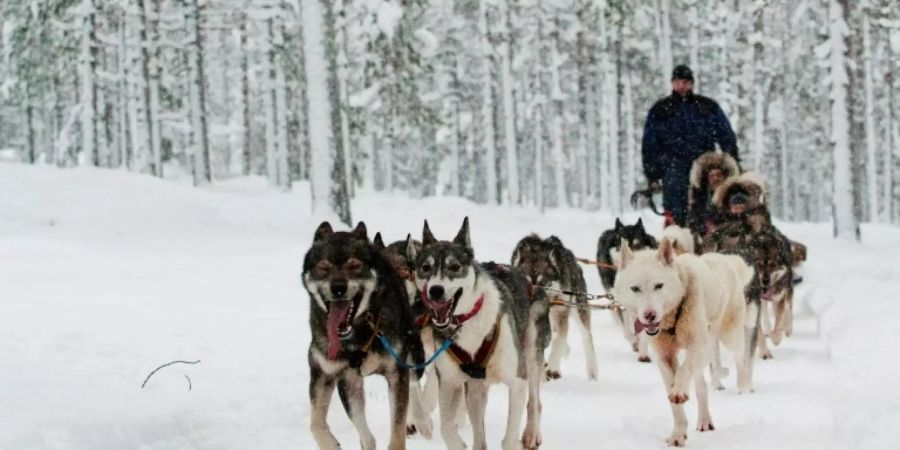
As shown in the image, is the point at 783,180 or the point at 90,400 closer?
the point at 90,400

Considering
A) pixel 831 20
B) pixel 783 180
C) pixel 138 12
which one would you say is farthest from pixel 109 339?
pixel 783 180

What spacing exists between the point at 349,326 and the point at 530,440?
5.24 feet

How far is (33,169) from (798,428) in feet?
60.8

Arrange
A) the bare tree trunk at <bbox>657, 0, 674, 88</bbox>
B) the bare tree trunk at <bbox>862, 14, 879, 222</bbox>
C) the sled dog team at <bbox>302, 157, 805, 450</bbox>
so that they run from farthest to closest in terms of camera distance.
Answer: the bare tree trunk at <bbox>862, 14, 879, 222</bbox> → the bare tree trunk at <bbox>657, 0, 674, 88</bbox> → the sled dog team at <bbox>302, 157, 805, 450</bbox>

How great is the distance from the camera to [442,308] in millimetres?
5086

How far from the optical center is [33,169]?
20062mm

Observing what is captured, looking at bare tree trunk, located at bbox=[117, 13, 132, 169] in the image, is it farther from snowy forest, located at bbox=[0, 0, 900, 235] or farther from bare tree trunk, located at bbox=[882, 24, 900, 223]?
bare tree trunk, located at bbox=[882, 24, 900, 223]

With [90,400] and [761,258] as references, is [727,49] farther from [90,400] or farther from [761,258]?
[90,400]

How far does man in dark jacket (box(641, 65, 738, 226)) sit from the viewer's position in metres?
10.5

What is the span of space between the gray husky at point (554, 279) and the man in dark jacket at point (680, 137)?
2523 mm

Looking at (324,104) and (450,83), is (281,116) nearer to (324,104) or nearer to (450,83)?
(450,83)

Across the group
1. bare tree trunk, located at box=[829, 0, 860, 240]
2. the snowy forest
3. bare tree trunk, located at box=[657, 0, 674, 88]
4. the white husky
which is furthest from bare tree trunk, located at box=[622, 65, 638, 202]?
the white husky

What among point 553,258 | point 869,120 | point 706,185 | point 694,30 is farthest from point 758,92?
point 553,258

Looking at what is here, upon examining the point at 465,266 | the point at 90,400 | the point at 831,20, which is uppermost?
the point at 831,20
